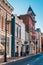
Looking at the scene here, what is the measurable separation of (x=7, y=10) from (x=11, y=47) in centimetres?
858

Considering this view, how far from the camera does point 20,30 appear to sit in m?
60.2

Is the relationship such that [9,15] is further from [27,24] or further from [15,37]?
[27,24]

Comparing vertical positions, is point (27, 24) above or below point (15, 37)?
above

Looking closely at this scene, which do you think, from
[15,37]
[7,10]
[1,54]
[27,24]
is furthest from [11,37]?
[27,24]

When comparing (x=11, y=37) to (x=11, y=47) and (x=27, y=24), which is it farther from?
(x=27, y=24)

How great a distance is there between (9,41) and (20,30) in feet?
40.5

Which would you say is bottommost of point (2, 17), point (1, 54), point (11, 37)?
point (1, 54)

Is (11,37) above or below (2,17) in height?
below

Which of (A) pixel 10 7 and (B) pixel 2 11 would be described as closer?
(B) pixel 2 11

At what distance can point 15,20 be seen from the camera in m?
52.9

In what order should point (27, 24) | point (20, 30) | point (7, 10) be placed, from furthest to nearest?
point (27, 24), point (20, 30), point (7, 10)

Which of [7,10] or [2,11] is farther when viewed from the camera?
[7,10]

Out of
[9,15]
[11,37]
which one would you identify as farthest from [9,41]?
[9,15]

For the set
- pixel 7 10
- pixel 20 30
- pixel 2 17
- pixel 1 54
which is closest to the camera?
pixel 1 54
